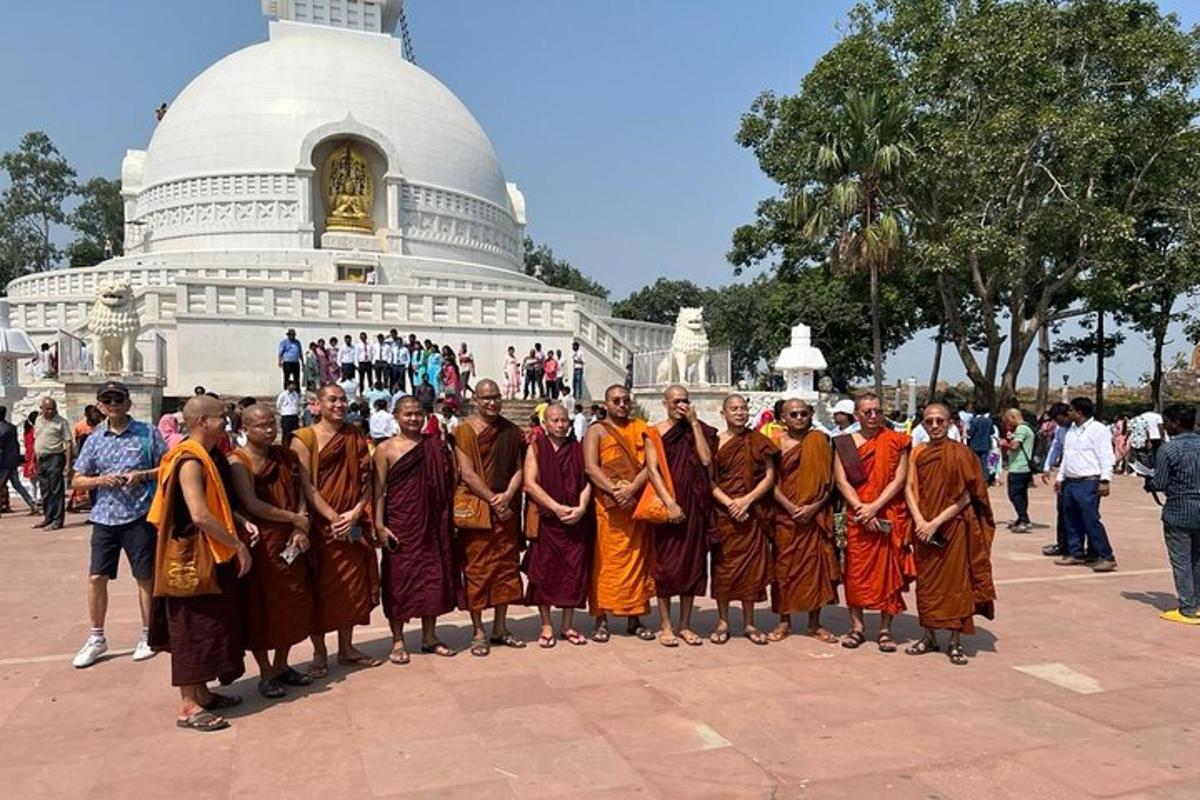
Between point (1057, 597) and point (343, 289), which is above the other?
point (343, 289)

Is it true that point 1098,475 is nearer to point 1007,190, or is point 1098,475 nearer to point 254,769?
point 254,769

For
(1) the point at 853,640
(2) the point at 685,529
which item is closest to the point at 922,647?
(1) the point at 853,640

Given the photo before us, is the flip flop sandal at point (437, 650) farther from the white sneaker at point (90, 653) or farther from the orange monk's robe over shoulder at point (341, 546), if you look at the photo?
the white sneaker at point (90, 653)

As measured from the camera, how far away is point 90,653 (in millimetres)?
5273

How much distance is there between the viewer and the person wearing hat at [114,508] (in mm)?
5344

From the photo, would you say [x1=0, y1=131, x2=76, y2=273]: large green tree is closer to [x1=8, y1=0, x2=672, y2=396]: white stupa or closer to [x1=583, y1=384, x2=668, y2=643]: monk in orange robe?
[x1=8, y1=0, x2=672, y2=396]: white stupa

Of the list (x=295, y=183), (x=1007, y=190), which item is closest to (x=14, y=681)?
(x=1007, y=190)

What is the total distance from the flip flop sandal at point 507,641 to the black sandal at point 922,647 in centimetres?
254

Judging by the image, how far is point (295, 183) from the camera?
94.3ft

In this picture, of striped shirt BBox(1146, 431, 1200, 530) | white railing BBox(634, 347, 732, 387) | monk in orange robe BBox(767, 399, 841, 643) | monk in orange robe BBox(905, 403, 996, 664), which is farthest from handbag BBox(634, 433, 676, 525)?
white railing BBox(634, 347, 732, 387)

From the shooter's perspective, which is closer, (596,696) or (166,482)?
(166,482)

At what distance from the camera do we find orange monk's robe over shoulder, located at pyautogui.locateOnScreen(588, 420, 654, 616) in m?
5.62

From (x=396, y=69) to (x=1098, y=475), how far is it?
103ft

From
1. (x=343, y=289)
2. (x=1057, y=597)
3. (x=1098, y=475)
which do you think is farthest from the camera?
(x=343, y=289)
